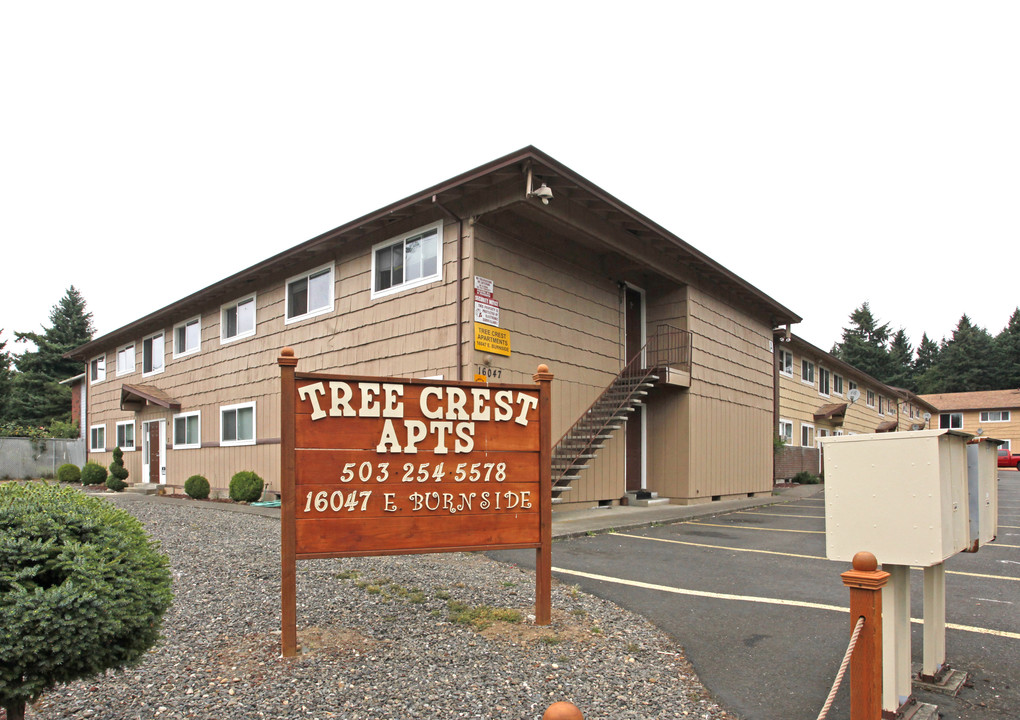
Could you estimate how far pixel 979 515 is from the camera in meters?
4.49

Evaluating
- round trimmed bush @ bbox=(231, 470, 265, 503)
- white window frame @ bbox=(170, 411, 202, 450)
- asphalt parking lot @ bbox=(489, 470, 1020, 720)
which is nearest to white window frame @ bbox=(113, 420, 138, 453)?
white window frame @ bbox=(170, 411, 202, 450)

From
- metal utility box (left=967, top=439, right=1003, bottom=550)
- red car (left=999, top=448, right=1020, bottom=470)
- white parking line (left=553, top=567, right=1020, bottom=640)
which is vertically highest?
metal utility box (left=967, top=439, right=1003, bottom=550)

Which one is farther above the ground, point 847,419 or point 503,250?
→ point 503,250

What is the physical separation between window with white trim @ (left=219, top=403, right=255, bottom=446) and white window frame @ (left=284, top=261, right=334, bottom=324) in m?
2.64

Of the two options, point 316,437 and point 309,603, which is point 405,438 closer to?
point 316,437

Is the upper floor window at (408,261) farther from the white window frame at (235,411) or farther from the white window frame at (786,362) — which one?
the white window frame at (786,362)

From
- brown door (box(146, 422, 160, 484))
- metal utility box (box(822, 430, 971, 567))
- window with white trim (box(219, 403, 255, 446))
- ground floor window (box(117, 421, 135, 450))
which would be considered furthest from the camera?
ground floor window (box(117, 421, 135, 450))

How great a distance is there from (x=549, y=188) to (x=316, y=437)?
7356 mm

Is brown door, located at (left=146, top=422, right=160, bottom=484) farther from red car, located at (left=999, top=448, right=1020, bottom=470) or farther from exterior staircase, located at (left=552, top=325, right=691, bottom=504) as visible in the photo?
red car, located at (left=999, top=448, right=1020, bottom=470)

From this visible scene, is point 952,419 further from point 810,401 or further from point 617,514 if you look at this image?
point 617,514

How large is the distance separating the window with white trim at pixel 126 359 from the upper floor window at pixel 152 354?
103 centimetres

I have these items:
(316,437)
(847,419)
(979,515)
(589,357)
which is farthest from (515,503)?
(847,419)

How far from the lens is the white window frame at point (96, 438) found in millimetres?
24364

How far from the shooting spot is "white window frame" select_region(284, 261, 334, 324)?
565 inches
